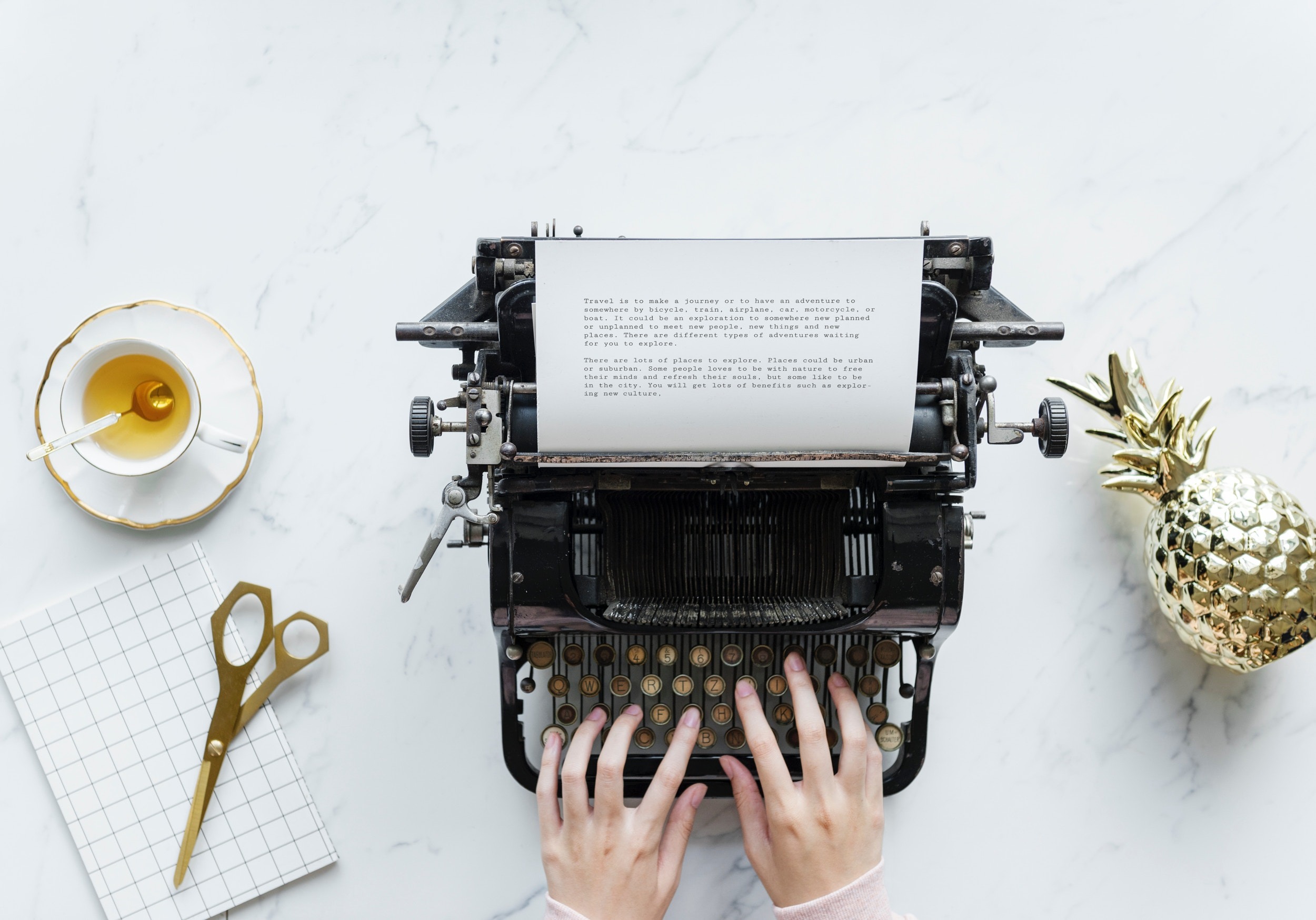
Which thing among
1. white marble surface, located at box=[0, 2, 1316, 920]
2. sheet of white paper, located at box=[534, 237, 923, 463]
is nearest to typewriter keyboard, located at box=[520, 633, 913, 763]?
white marble surface, located at box=[0, 2, 1316, 920]

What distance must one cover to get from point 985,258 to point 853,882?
990mm

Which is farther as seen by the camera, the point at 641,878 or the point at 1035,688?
the point at 1035,688


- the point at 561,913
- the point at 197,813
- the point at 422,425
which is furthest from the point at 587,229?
the point at 197,813

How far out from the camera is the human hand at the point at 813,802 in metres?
1.44

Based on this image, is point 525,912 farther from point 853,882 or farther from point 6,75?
point 6,75

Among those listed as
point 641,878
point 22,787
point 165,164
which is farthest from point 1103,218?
point 22,787

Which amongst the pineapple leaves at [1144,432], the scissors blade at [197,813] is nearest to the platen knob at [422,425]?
the scissors blade at [197,813]

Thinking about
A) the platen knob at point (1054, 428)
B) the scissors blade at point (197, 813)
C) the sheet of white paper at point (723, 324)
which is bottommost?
the scissors blade at point (197, 813)

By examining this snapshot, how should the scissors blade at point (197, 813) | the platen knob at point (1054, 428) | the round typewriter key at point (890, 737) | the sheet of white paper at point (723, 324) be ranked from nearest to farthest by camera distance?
the sheet of white paper at point (723, 324)
the platen knob at point (1054, 428)
the round typewriter key at point (890, 737)
the scissors blade at point (197, 813)

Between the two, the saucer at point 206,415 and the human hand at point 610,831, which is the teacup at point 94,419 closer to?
the saucer at point 206,415

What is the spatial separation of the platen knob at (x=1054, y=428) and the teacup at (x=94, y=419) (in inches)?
54.5

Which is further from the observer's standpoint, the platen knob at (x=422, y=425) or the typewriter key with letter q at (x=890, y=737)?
the typewriter key with letter q at (x=890, y=737)

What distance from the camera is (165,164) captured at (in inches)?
70.2

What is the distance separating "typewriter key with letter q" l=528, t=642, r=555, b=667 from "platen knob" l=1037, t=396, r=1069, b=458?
837mm
